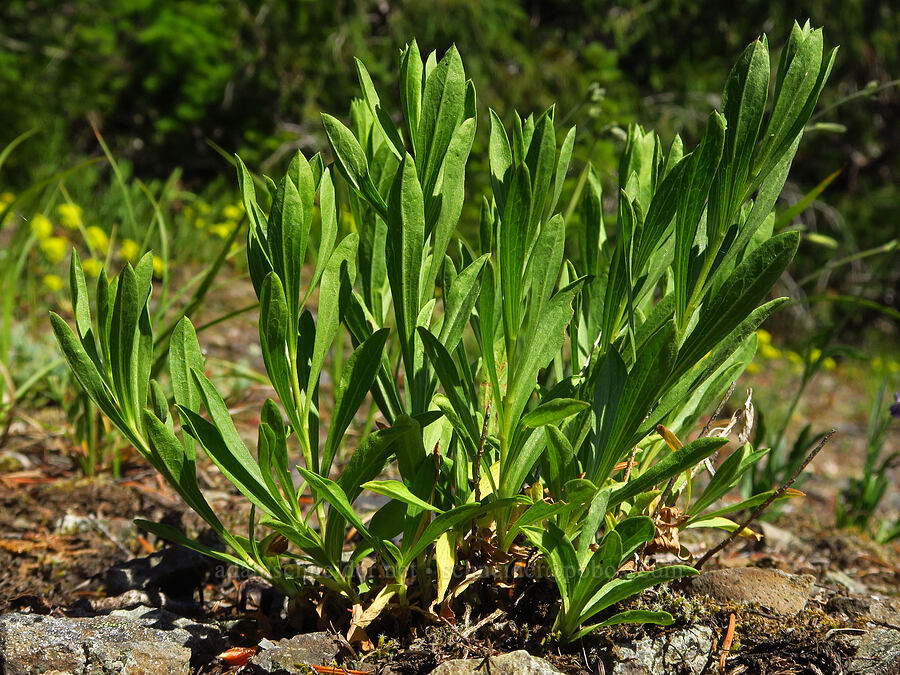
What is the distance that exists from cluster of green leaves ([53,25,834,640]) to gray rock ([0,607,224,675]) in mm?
172

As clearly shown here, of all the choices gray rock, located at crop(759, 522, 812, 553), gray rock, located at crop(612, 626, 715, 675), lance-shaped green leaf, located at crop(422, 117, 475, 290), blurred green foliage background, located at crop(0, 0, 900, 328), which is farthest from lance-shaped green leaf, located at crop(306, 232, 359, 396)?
blurred green foliage background, located at crop(0, 0, 900, 328)

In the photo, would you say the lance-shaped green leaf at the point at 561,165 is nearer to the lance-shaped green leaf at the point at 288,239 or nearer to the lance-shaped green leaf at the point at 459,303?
the lance-shaped green leaf at the point at 459,303

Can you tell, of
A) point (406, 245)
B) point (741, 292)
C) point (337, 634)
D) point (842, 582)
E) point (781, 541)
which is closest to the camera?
point (741, 292)

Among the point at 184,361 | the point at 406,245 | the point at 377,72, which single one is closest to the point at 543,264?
the point at 406,245

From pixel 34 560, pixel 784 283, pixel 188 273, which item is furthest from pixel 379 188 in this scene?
Answer: pixel 784 283

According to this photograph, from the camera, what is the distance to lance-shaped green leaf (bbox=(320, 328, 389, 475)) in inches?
44.0

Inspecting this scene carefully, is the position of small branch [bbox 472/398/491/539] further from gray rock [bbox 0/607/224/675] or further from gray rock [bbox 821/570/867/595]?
gray rock [bbox 821/570/867/595]

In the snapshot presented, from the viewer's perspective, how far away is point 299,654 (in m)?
1.17

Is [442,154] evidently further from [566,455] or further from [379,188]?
[566,455]

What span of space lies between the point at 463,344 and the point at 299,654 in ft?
1.74

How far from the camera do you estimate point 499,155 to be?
1261 mm

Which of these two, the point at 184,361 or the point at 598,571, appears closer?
the point at 598,571

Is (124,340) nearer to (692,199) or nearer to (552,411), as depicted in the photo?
(552,411)

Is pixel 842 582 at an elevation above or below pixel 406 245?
below
